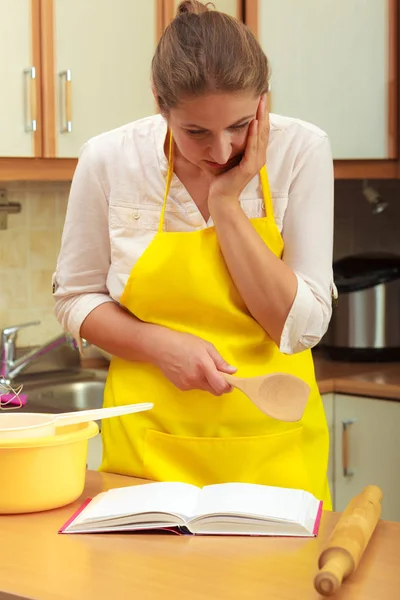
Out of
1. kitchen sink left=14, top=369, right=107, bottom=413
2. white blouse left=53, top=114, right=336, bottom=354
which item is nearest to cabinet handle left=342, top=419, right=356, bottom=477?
kitchen sink left=14, top=369, right=107, bottom=413

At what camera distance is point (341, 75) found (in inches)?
111

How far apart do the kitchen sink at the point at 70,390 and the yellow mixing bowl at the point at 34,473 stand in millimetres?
1241

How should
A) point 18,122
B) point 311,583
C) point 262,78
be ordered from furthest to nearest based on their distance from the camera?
point 18,122 → point 262,78 → point 311,583

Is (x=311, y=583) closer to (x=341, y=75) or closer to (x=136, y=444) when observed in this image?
(x=136, y=444)

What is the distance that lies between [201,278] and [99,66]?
3.54 feet

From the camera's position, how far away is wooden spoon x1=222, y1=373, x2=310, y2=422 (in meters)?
1.44

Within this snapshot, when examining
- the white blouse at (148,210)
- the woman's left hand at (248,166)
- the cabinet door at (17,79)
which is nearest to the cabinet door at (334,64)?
the cabinet door at (17,79)

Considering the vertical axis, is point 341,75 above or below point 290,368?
above

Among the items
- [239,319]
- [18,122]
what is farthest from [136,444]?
[18,122]

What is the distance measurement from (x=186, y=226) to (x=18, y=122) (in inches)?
34.6

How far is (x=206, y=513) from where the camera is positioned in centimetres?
127

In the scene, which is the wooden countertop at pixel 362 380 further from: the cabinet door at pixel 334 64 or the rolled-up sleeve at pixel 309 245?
the rolled-up sleeve at pixel 309 245

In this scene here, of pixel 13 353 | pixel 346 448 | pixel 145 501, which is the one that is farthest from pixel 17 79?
pixel 145 501

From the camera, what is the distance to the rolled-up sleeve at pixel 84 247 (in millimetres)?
1696
